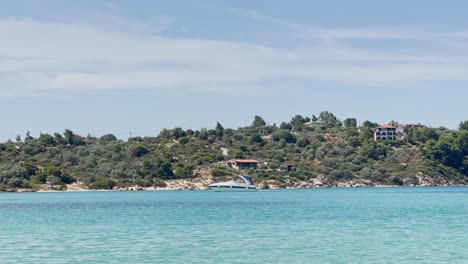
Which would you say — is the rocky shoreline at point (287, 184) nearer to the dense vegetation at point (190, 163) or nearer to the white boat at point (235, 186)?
the dense vegetation at point (190, 163)

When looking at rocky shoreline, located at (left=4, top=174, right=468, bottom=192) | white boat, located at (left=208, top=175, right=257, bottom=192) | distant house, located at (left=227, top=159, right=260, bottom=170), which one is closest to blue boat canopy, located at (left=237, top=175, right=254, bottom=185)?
white boat, located at (left=208, top=175, right=257, bottom=192)

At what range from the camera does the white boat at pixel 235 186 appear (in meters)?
151

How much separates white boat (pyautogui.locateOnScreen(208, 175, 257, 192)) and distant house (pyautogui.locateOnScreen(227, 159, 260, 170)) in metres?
18.6

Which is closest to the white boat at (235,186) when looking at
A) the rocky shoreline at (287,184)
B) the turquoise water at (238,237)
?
the rocky shoreline at (287,184)

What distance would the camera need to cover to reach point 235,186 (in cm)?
15262

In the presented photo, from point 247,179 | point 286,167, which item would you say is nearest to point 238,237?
point 247,179

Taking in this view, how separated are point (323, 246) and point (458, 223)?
2038cm

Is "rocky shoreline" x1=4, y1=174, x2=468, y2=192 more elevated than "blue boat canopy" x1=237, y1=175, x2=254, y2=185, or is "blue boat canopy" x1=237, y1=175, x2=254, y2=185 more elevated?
"blue boat canopy" x1=237, y1=175, x2=254, y2=185

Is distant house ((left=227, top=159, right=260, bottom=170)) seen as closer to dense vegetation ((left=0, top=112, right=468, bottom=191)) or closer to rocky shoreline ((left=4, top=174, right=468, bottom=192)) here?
dense vegetation ((left=0, top=112, right=468, bottom=191))

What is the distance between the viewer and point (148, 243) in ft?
144

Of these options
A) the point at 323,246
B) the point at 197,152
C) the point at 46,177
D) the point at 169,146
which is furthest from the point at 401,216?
the point at 169,146

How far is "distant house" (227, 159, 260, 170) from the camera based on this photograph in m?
176

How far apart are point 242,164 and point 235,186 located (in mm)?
24821

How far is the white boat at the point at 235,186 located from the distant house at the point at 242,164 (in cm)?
1859
